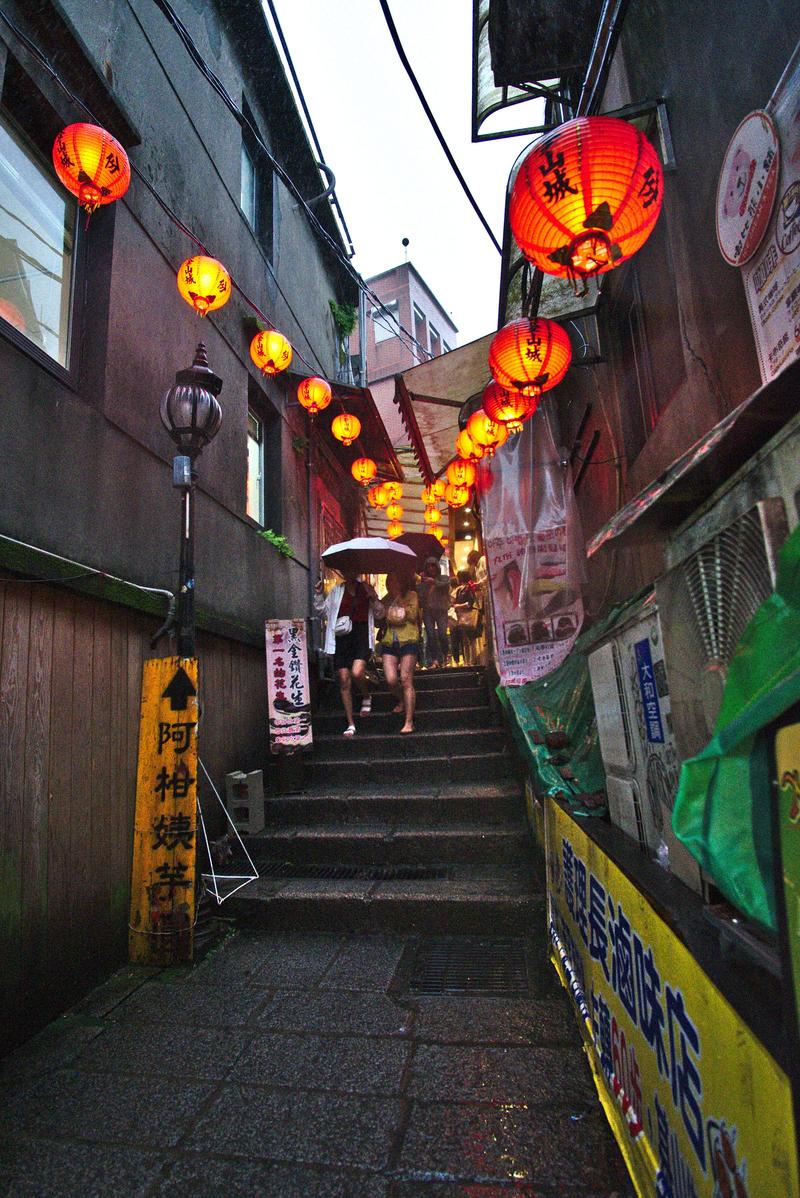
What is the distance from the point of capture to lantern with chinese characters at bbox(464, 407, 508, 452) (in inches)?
353

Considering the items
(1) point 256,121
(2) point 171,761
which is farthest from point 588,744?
(1) point 256,121

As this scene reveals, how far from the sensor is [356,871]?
18.7 ft

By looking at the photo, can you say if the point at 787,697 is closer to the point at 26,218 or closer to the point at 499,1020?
the point at 499,1020

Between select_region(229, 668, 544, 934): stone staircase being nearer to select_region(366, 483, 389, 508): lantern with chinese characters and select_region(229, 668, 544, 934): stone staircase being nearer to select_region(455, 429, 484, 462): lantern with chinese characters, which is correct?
select_region(455, 429, 484, 462): lantern with chinese characters

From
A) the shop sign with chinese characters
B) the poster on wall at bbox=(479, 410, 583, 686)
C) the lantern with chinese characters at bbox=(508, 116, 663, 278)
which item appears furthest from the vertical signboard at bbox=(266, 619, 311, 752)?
the lantern with chinese characters at bbox=(508, 116, 663, 278)

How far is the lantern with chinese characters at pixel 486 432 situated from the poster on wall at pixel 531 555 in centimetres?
74

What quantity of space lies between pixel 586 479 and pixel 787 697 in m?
7.88

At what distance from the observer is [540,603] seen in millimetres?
7418

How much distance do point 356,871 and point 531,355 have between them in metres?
5.58

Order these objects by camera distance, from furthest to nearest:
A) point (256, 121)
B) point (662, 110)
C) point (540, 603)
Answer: point (256, 121) < point (540, 603) < point (662, 110)

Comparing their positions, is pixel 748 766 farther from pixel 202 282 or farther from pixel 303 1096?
pixel 202 282

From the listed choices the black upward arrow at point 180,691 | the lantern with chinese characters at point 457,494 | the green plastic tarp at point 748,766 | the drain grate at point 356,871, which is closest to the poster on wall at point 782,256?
A: the green plastic tarp at point 748,766

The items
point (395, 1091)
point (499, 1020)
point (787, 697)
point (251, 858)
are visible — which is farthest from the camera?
point (251, 858)

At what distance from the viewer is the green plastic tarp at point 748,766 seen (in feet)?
4.11
